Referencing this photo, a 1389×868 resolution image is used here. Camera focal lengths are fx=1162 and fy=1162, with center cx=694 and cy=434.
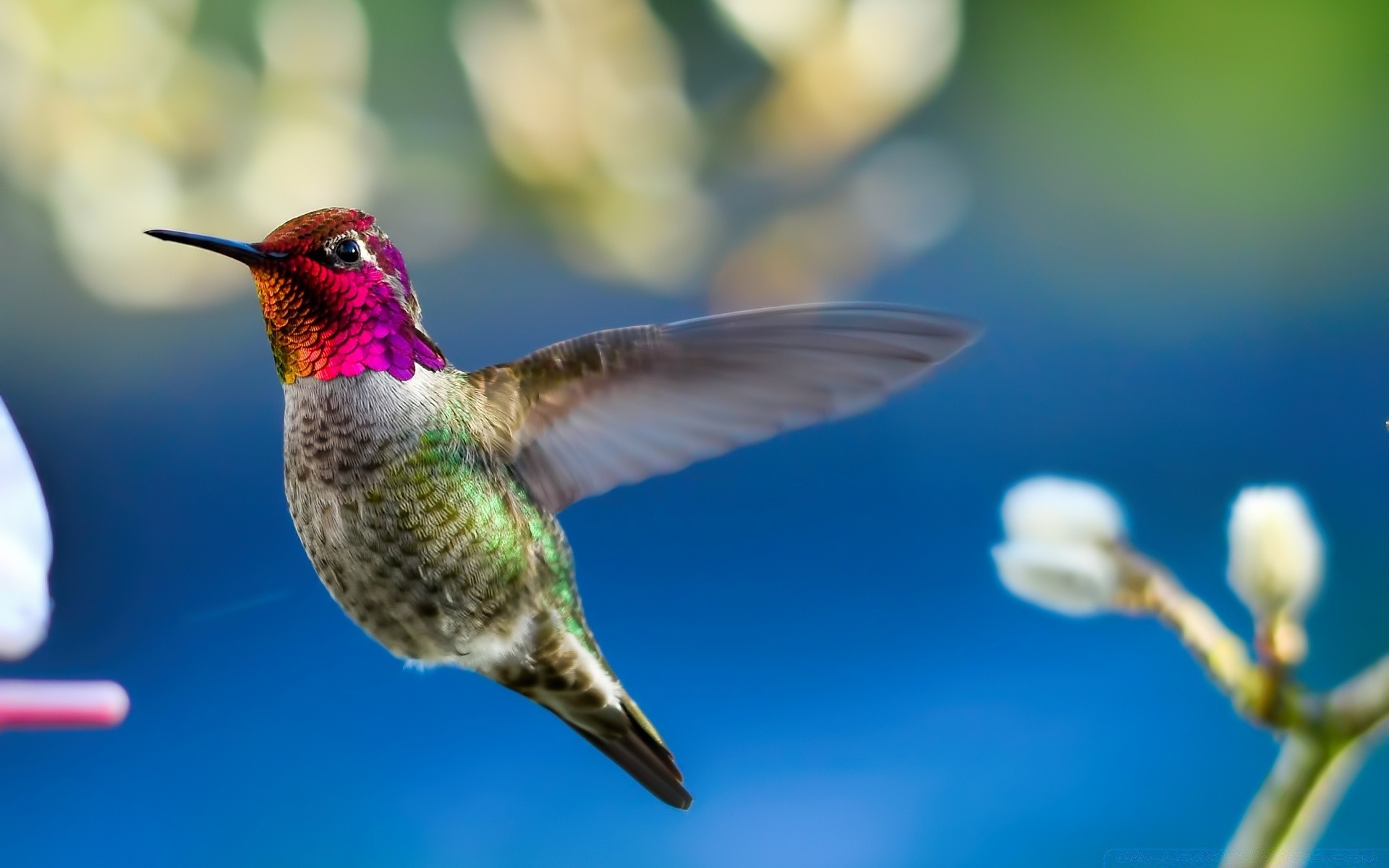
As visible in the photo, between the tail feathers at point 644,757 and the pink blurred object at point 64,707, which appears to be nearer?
the pink blurred object at point 64,707

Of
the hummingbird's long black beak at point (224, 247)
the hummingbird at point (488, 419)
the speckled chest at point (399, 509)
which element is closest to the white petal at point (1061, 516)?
the hummingbird at point (488, 419)

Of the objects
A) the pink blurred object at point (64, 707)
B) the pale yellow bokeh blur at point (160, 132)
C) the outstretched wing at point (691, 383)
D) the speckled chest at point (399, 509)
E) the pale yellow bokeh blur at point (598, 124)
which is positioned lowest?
the pink blurred object at point (64, 707)

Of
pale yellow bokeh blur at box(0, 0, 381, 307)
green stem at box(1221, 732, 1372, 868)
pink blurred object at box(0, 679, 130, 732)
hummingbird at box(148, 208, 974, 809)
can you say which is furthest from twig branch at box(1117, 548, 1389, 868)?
pale yellow bokeh blur at box(0, 0, 381, 307)

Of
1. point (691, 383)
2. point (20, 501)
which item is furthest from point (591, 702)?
point (20, 501)

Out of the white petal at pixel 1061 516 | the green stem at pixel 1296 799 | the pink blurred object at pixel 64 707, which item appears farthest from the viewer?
the white petal at pixel 1061 516

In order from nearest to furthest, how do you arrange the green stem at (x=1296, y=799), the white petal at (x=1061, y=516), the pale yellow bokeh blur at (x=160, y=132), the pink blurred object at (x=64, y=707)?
the pink blurred object at (x=64, y=707) < the green stem at (x=1296, y=799) < the white petal at (x=1061, y=516) < the pale yellow bokeh blur at (x=160, y=132)

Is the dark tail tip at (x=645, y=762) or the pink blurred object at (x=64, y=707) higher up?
the dark tail tip at (x=645, y=762)

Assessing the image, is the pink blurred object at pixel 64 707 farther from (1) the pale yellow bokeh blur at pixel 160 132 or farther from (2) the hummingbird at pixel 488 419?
(1) the pale yellow bokeh blur at pixel 160 132

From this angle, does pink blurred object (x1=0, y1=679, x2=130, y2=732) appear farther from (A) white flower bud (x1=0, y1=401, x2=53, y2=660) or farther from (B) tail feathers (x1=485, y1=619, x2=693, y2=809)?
(B) tail feathers (x1=485, y1=619, x2=693, y2=809)
